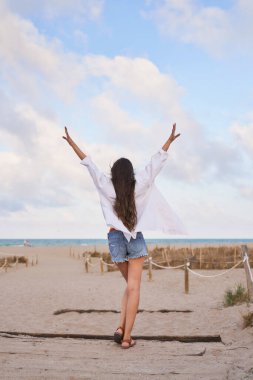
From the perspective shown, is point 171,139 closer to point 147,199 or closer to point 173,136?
point 173,136

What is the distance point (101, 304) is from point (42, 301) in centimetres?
154

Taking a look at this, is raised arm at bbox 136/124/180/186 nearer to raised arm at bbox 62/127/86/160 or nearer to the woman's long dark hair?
the woman's long dark hair

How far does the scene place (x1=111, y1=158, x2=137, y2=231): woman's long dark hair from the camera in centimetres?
414

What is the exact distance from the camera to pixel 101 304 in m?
10.1

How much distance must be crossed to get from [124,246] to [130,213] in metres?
0.33

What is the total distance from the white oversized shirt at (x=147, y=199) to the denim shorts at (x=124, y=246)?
175 mm

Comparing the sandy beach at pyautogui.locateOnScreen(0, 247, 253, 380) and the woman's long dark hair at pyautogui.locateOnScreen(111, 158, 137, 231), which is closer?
the sandy beach at pyautogui.locateOnScreen(0, 247, 253, 380)

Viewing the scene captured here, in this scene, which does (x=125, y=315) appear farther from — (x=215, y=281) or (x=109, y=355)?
(x=215, y=281)

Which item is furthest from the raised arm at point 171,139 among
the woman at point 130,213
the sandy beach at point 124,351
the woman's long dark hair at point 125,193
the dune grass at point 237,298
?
the dune grass at point 237,298

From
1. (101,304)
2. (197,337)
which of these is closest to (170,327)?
(197,337)

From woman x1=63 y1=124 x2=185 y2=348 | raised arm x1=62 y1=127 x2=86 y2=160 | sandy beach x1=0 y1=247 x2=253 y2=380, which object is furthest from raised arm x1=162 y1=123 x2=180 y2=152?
sandy beach x1=0 y1=247 x2=253 y2=380

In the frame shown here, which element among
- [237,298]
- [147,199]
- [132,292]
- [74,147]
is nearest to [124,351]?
[132,292]

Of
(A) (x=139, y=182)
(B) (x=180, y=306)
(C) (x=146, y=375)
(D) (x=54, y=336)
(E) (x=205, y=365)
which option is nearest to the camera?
(C) (x=146, y=375)

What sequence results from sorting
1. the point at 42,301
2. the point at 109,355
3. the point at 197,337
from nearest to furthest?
the point at 109,355
the point at 197,337
the point at 42,301
